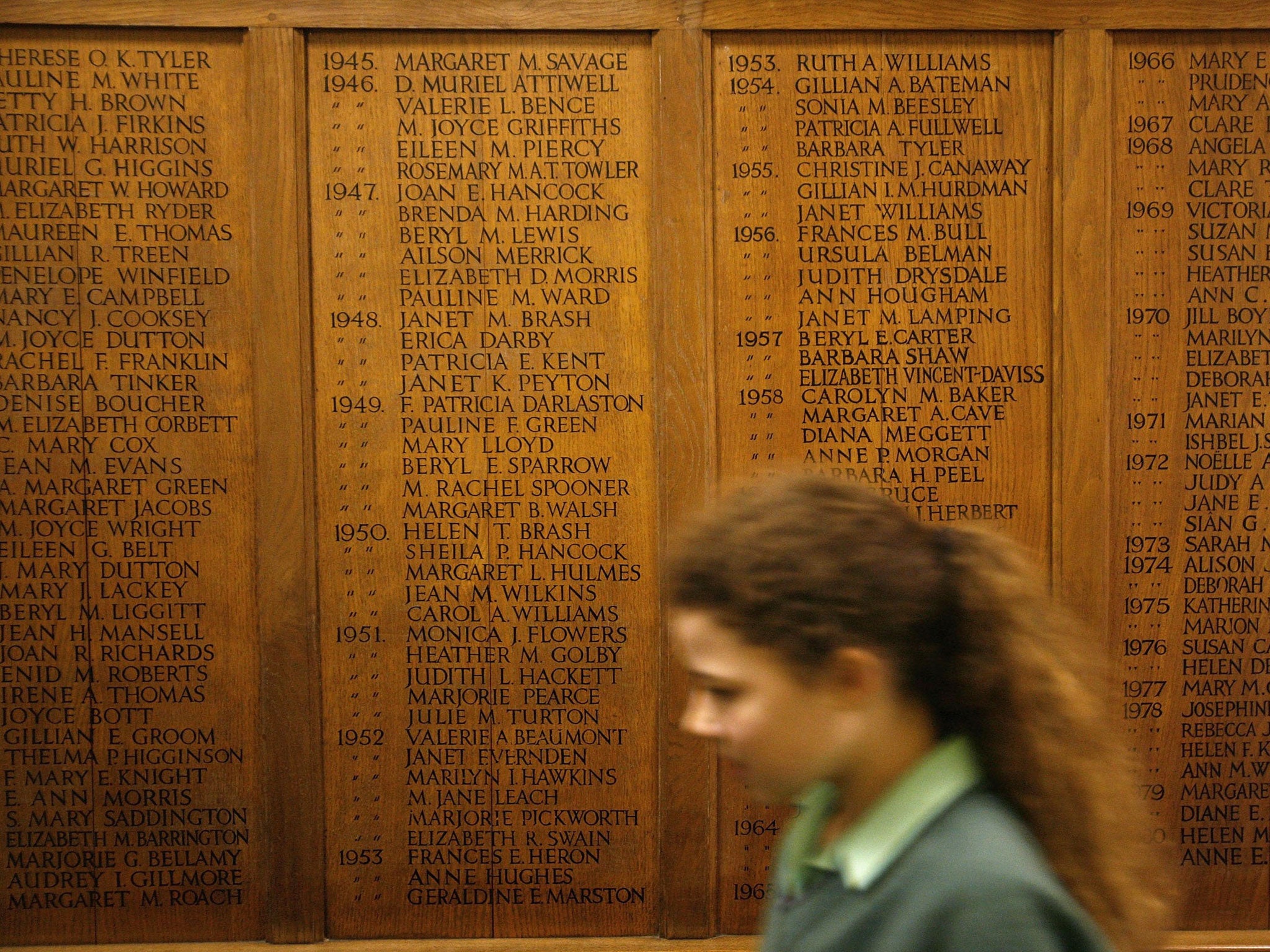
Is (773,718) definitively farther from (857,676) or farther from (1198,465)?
(1198,465)

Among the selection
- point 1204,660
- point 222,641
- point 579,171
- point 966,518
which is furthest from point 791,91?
point 222,641

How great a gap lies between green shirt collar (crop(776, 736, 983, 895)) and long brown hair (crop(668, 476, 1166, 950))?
0.05 meters

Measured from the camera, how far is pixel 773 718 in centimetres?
116

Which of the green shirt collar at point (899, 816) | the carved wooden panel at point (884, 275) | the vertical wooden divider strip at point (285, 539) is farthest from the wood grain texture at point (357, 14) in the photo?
the green shirt collar at point (899, 816)

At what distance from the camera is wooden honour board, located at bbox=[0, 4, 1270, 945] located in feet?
10.1

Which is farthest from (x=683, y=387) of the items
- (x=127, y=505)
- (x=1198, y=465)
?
(x=127, y=505)

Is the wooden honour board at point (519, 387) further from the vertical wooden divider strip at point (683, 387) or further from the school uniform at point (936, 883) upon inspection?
the school uniform at point (936, 883)

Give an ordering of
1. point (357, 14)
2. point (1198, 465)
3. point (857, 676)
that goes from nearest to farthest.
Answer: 1. point (857, 676)
2. point (357, 14)
3. point (1198, 465)

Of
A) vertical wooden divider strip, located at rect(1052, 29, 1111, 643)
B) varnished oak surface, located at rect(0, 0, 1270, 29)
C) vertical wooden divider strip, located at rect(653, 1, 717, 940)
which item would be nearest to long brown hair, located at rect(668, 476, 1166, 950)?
vertical wooden divider strip, located at rect(653, 1, 717, 940)

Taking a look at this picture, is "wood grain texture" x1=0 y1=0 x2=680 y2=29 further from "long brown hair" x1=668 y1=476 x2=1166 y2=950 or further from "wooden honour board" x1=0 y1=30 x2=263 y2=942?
"long brown hair" x1=668 y1=476 x2=1166 y2=950

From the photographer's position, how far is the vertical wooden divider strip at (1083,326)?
3068mm

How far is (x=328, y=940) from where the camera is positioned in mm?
3102

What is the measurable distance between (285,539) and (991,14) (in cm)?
255

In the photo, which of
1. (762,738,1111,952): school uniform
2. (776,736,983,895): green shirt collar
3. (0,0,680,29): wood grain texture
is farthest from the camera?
(0,0,680,29): wood grain texture
